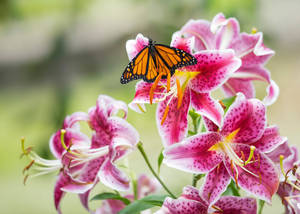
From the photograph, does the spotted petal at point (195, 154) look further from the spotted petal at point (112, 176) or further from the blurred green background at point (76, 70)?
the blurred green background at point (76, 70)

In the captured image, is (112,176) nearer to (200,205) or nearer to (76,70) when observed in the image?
(200,205)

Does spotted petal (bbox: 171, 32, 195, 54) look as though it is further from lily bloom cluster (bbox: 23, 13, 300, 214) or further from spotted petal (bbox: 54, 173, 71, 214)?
spotted petal (bbox: 54, 173, 71, 214)

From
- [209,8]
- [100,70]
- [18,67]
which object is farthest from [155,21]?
[18,67]

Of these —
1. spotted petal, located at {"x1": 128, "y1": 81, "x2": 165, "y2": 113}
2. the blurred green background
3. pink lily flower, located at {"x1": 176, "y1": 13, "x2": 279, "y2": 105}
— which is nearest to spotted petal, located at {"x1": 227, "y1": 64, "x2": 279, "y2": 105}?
pink lily flower, located at {"x1": 176, "y1": 13, "x2": 279, "y2": 105}

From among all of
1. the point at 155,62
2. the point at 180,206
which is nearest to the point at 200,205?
the point at 180,206

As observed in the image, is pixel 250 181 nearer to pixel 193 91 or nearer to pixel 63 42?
pixel 193 91

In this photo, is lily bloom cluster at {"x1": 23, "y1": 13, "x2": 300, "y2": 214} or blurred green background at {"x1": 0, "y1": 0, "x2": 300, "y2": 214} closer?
lily bloom cluster at {"x1": 23, "y1": 13, "x2": 300, "y2": 214}
